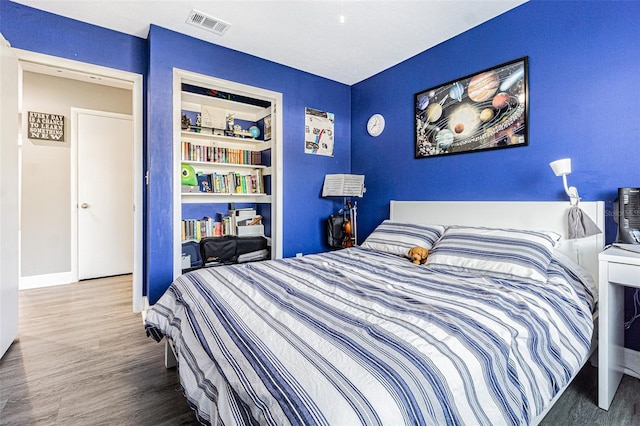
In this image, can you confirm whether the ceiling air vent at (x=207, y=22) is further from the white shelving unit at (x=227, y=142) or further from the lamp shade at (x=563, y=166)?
the lamp shade at (x=563, y=166)

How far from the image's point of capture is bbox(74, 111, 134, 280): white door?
402cm

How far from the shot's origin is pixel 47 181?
380cm

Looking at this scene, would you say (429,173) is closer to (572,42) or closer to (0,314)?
(572,42)

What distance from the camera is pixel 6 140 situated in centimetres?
212

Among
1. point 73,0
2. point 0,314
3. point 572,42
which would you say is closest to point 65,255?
point 0,314

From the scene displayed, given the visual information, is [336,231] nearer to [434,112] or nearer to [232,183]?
[232,183]

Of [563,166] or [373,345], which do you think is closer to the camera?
[373,345]

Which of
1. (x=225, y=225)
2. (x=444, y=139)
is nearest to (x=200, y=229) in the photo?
(x=225, y=225)

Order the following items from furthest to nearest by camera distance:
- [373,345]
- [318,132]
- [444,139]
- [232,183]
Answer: [318,132]
[232,183]
[444,139]
[373,345]

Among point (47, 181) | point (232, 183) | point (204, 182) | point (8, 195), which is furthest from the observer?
point (47, 181)

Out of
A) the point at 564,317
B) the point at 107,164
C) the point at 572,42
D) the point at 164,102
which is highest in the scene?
the point at 572,42

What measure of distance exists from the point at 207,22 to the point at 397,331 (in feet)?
9.21

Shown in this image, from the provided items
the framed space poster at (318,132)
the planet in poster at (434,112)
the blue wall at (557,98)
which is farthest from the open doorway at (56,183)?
the blue wall at (557,98)

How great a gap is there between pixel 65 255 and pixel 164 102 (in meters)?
2.70
